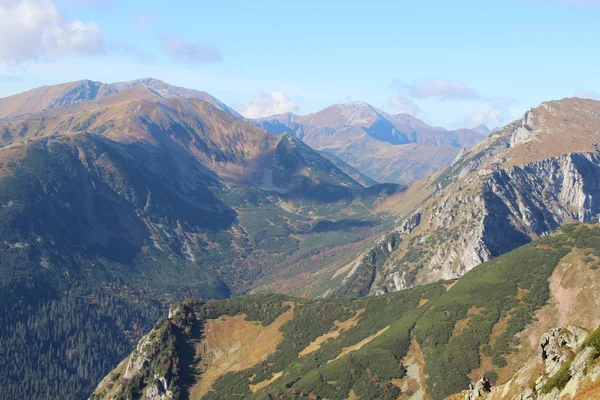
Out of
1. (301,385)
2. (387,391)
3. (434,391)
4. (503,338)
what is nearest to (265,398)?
(301,385)

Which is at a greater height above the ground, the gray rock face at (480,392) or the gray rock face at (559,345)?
the gray rock face at (559,345)

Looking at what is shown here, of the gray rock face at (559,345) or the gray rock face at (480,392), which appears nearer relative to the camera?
the gray rock face at (559,345)

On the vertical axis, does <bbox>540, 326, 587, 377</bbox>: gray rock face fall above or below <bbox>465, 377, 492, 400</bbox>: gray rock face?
above

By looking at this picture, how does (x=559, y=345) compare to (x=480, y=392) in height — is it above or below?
above

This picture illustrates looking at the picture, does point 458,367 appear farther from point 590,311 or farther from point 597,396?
point 597,396

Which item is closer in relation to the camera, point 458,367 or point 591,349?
point 591,349

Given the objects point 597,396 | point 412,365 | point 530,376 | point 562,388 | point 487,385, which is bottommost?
point 412,365

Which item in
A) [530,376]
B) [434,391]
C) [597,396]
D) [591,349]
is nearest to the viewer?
[597,396]

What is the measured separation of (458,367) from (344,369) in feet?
136

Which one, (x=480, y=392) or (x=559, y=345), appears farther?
(x=480, y=392)

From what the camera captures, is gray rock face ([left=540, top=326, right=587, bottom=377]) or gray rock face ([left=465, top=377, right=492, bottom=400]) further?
gray rock face ([left=465, top=377, right=492, bottom=400])

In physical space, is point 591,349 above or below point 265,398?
above

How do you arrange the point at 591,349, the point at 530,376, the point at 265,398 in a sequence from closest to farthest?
1. the point at 591,349
2. the point at 530,376
3. the point at 265,398

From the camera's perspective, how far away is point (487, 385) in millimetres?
101625
